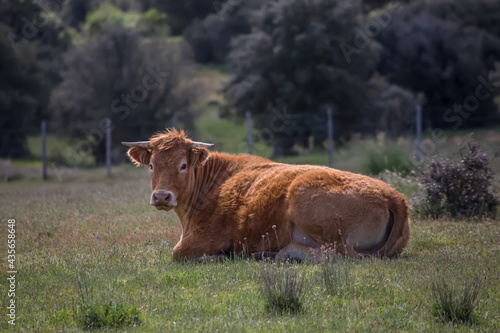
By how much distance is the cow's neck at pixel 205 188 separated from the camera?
23.8 feet

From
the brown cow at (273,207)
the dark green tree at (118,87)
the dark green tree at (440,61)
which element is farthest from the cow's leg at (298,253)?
the dark green tree at (440,61)

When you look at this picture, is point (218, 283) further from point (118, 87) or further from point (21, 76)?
point (21, 76)

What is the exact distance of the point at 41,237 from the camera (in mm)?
8328

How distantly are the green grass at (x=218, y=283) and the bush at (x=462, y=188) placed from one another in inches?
24.2

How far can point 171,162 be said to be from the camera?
696 centimetres

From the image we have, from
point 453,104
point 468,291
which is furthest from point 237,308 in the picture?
point 453,104

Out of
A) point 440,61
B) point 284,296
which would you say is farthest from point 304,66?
point 284,296

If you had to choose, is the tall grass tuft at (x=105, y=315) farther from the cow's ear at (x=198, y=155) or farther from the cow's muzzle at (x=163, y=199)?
the cow's ear at (x=198, y=155)

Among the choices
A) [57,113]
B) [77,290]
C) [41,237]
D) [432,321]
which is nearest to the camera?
[432,321]

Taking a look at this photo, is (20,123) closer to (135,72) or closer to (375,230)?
(135,72)

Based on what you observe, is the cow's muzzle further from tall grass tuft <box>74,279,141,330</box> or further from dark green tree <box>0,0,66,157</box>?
dark green tree <box>0,0,66,157</box>

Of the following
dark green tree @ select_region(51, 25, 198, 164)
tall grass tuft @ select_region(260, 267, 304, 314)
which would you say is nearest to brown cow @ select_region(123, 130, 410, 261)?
tall grass tuft @ select_region(260, 267, 304, 314)

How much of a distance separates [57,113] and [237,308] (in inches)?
1189

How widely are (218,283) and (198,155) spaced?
2143 mm
